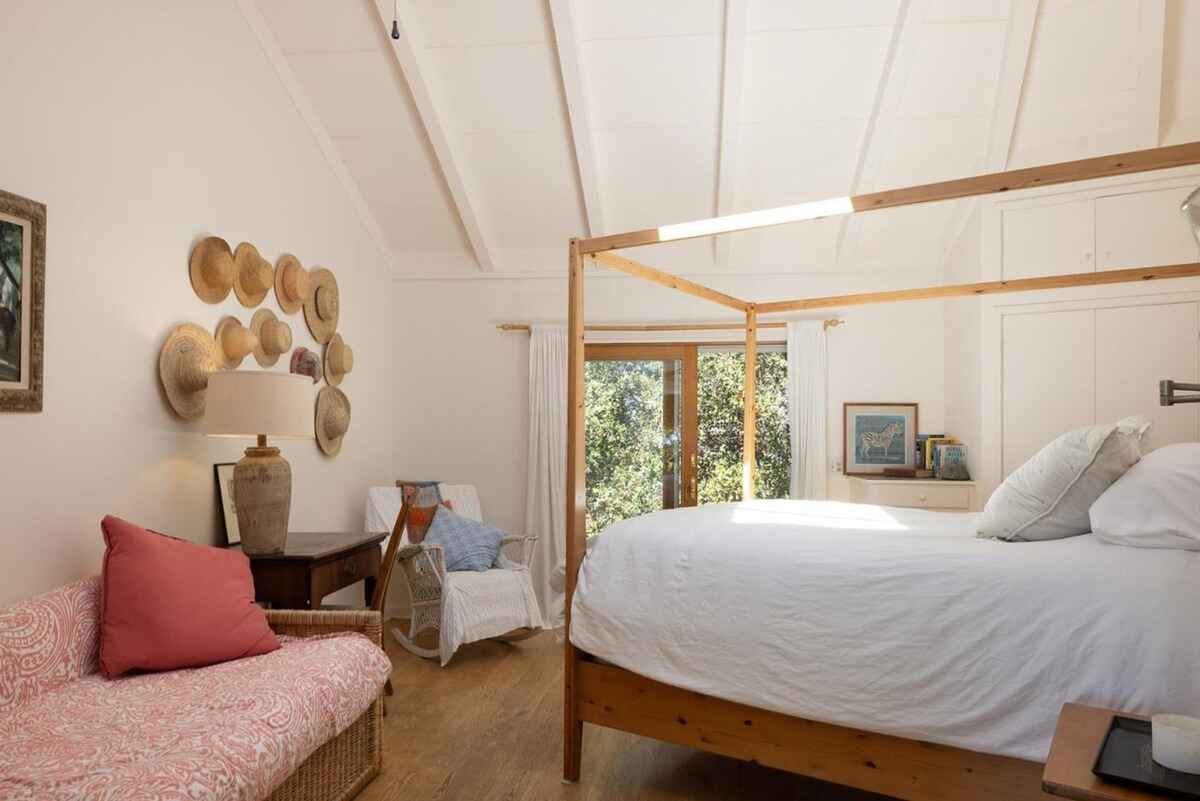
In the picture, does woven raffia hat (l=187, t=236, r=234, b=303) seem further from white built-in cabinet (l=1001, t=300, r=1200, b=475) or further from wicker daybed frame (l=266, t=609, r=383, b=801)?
white built-in cabinet (l=1001, t=300, r=1200, b=475)

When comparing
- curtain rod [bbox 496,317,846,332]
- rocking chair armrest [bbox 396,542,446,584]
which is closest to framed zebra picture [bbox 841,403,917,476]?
curtain rod [bbox 496,317,846,332]

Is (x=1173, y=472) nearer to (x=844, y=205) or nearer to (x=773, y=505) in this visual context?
(x=844, y=205)

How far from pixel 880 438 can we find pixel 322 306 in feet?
10.8

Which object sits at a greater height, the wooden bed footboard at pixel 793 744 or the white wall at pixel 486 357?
the white wall at pixel 486 357

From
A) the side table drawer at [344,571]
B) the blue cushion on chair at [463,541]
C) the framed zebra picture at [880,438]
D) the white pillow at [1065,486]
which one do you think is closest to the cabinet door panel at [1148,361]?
the framed zebra picture at [880,438]

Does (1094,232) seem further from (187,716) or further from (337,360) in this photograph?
(187,716)

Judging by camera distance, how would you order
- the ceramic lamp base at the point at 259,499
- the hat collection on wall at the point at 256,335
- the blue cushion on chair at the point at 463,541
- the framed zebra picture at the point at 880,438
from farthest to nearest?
the framed zebra picture at the point at 880,438 → the blue cushion on chair at the point at 463,541 → the hat collection on wall at the point at 256,335 → the ceramic lamp base at the point at 259,499

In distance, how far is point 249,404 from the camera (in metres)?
2.90

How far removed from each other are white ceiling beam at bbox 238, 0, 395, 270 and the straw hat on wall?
1.32m

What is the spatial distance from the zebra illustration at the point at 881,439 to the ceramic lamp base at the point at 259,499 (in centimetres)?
333

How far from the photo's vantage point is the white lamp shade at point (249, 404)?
9.51ft

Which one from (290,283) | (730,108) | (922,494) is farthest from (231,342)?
(922,494)

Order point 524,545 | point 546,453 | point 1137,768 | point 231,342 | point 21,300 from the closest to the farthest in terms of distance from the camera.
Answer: point 1137,768 < point 21,300 < point 231,342 < point 524,545 < point 546,453

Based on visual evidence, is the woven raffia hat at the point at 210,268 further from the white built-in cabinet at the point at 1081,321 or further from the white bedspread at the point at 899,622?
the white built-in cabinet at the point at 1081,321
